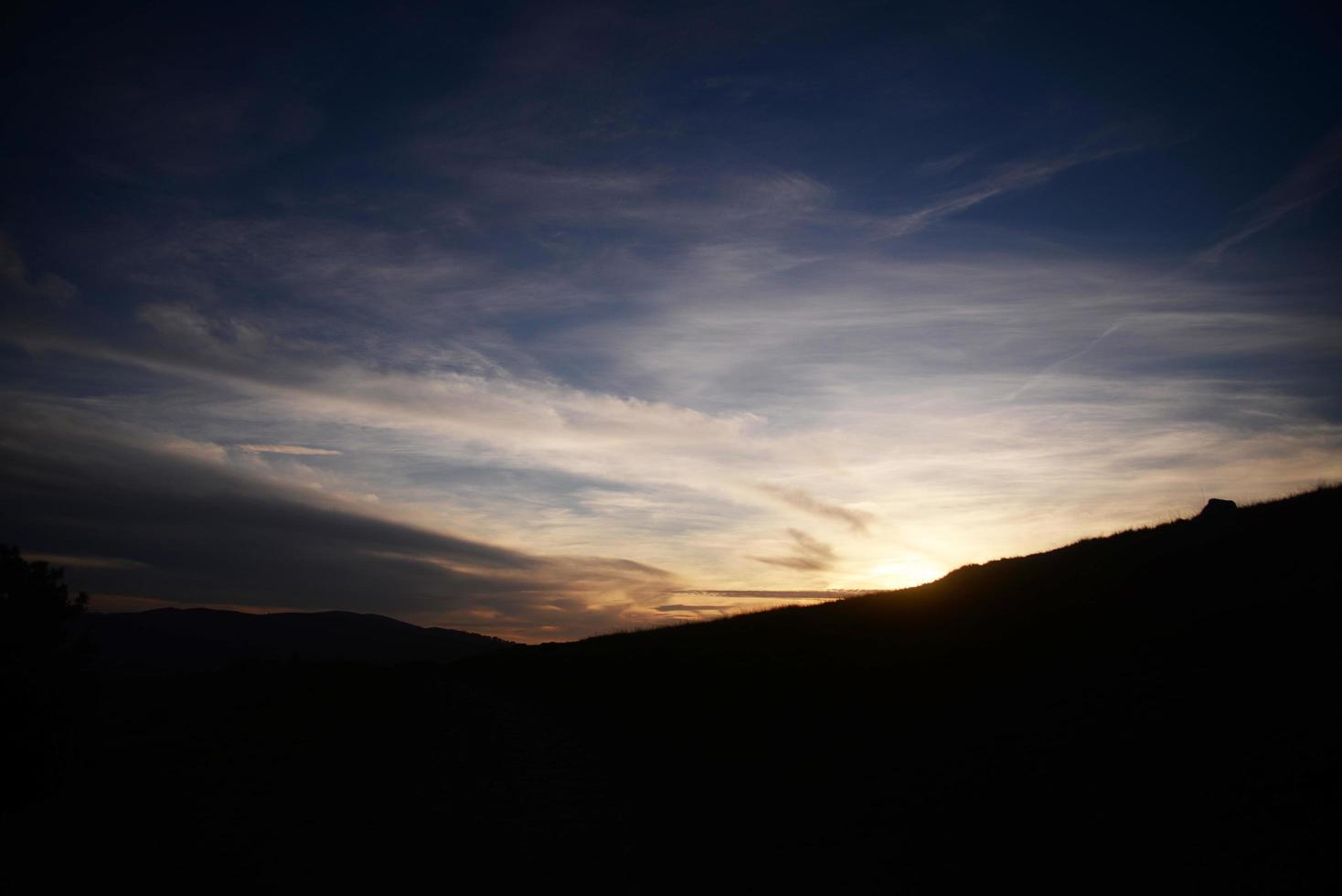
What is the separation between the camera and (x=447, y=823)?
13164mm

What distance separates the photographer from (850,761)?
49.5ft

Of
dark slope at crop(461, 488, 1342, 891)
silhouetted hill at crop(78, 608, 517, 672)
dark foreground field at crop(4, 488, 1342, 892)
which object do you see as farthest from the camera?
silhouetted hill at crop(78, 608, 517, 672)

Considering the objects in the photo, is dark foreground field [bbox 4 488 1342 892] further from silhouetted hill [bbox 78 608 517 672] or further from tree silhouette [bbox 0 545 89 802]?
silhouetted hill [bbox 78 608 517 672]

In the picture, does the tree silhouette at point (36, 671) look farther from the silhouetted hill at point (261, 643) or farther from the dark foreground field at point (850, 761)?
the silhouetted hill at point (261, 643)

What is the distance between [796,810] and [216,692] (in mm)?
25254

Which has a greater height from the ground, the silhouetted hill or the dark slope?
the dark slope

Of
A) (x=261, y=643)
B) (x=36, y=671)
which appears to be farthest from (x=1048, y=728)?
(x=261, y=643)

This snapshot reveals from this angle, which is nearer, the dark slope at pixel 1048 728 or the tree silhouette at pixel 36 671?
the dark slope at pixel 1048 728

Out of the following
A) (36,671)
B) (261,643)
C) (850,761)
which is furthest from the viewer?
(261,643)

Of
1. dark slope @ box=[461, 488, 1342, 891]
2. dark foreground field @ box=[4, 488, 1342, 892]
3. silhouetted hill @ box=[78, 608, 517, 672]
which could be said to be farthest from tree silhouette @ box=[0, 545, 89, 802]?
silhouetted hill @ box=[78, 608, 517, 672]

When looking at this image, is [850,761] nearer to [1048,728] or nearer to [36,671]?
[1048,728]

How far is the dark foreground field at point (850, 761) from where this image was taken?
9969 mm

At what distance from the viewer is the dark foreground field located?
9.97 m

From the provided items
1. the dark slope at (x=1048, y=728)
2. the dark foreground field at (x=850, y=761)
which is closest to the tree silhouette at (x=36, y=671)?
the dark foreground field at (x=850, y=761)
